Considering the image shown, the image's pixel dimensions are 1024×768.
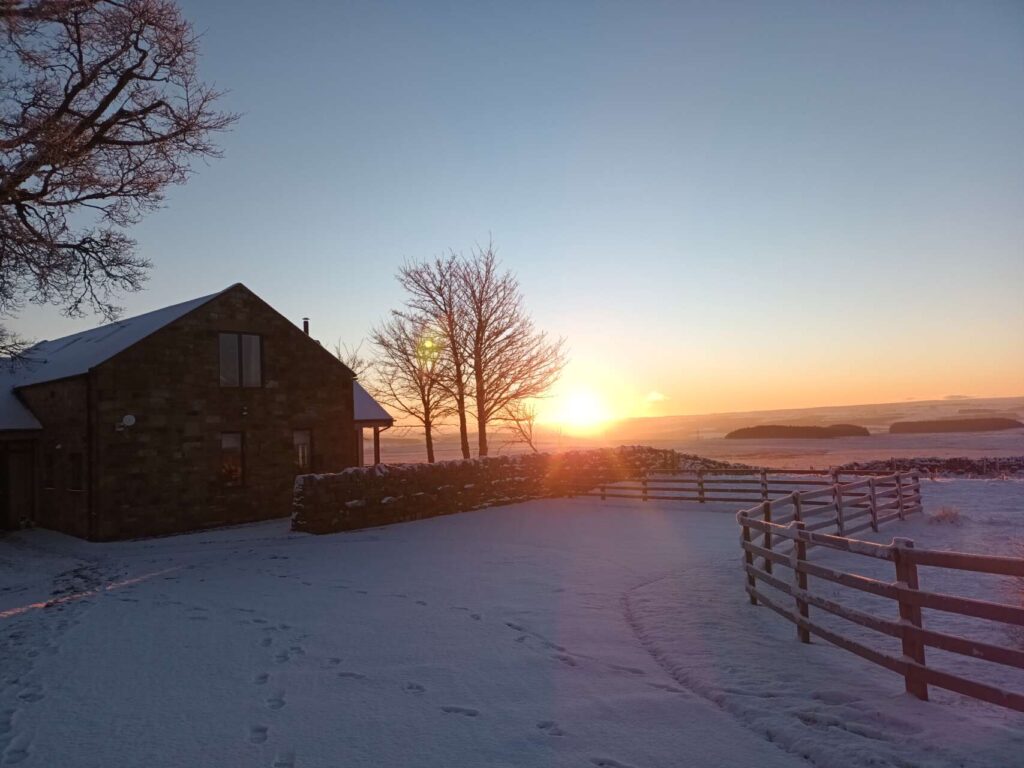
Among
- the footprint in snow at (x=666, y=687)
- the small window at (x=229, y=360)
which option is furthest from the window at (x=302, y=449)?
the footprint in snow at (x=666, y=687)

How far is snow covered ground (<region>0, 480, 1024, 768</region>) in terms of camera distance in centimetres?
466

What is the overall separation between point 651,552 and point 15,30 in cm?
1512

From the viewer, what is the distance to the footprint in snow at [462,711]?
5.27 meters

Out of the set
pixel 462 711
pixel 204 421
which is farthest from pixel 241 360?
pixel 462 711

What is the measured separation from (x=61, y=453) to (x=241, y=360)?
17.6 feet

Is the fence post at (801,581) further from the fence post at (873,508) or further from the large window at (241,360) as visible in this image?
the large window at (241,360)

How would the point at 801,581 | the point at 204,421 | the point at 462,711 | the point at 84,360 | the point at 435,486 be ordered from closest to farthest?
the point at 462,711 → the point at 801,581 → the point at 204,421 → the point at 84,360 → the point at 435,486

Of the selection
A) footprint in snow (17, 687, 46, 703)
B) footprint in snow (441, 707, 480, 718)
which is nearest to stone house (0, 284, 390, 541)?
footprint in snow (17, 687, 46, 703)

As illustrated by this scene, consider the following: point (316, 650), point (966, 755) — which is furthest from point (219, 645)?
point (966, 755)

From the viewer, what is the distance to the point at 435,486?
20531mm

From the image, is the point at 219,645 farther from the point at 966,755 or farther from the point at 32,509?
the point at 32,509

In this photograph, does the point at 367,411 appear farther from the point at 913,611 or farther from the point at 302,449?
the point at 913,611

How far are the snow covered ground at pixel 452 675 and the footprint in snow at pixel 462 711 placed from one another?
0.05 ft

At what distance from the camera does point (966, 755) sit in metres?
4.25
